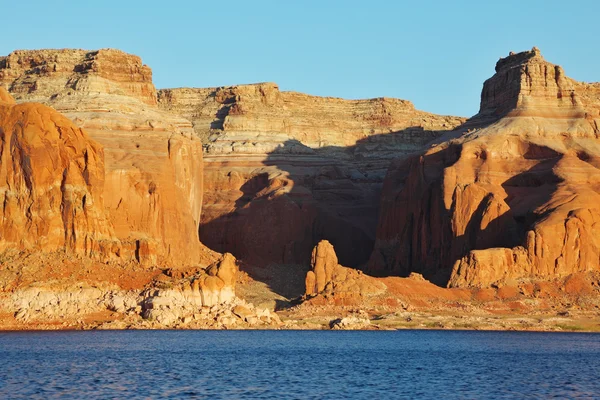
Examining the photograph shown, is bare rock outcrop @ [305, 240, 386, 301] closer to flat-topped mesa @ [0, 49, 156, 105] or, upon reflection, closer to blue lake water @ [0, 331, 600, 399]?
blue lake water @ [0, 331, 600, 399]

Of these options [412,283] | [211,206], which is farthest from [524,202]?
[211,206]

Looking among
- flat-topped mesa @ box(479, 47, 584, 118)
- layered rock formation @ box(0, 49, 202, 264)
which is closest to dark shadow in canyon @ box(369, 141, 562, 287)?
flat-topped mesa @ box(479, 47, 584, 118)

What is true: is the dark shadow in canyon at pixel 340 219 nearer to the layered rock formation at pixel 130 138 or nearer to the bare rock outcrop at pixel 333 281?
the bare rock outcrop at pixel 333 281

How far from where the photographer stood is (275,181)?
17025 cm

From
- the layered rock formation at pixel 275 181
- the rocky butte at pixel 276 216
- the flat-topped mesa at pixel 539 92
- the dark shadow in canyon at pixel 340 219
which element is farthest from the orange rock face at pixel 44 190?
the flat-topped mesa at pixel 539 92

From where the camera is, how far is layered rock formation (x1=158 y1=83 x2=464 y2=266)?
16238 cm

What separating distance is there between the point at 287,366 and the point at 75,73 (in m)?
73.8

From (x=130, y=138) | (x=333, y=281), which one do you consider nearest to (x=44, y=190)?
(x=130, y=138)

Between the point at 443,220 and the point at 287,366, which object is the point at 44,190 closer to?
the point at 287,366

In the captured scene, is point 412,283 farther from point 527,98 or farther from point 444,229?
point 527,98

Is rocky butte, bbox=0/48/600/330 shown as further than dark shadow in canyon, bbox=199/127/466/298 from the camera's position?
No

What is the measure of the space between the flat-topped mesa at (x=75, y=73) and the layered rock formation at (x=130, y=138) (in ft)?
0.34

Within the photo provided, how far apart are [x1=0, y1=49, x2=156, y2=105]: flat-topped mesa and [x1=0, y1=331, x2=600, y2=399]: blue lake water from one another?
147ft

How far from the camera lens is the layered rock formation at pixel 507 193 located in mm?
132875
